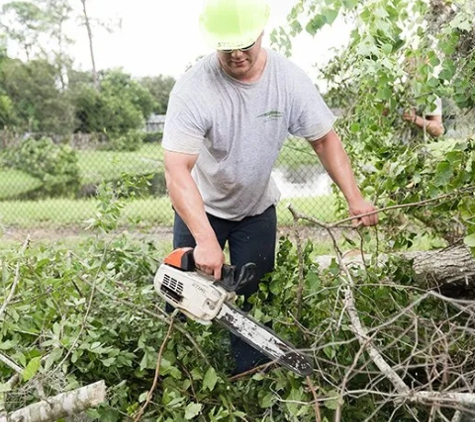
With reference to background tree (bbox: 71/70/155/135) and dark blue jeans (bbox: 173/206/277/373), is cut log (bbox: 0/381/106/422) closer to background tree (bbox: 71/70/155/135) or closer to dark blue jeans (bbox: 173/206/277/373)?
dark blue jeans (bbox: 173/206/277/373)

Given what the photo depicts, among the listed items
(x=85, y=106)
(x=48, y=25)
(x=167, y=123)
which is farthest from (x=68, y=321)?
(x=48, y=25)

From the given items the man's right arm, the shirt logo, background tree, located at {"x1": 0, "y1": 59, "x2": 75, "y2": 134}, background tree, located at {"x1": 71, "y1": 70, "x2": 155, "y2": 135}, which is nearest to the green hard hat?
the shirt logo

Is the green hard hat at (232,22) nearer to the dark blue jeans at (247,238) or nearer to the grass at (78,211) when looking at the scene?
the dark blue jeans at (247,238)

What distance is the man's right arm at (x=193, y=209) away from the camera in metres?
2.62

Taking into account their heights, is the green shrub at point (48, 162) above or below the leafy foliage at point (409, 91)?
below

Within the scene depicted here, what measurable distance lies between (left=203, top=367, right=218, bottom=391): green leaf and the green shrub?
7.32 meters

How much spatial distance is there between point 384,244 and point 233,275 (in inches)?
48.2

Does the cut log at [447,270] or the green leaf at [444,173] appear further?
the cut log at [447,270]

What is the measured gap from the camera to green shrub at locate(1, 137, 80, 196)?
9812 mm

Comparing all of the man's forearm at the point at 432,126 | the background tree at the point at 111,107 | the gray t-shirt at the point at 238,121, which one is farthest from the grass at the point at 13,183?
the gray t-shirt at the point at 238,121

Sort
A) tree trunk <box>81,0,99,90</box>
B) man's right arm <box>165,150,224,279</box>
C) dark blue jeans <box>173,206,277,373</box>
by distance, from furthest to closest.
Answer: tree trunk <box>81,0,99,90</box>, dark blue jeans <box>173,206,277,373</box>, man's right arm <box>165,150,224,279</box>

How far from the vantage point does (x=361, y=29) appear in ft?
10.5

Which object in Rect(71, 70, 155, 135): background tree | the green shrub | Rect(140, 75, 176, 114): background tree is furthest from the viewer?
Rect(140, 75, 176, 114): background tree

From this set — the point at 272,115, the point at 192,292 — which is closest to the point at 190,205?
the point at 192,292
